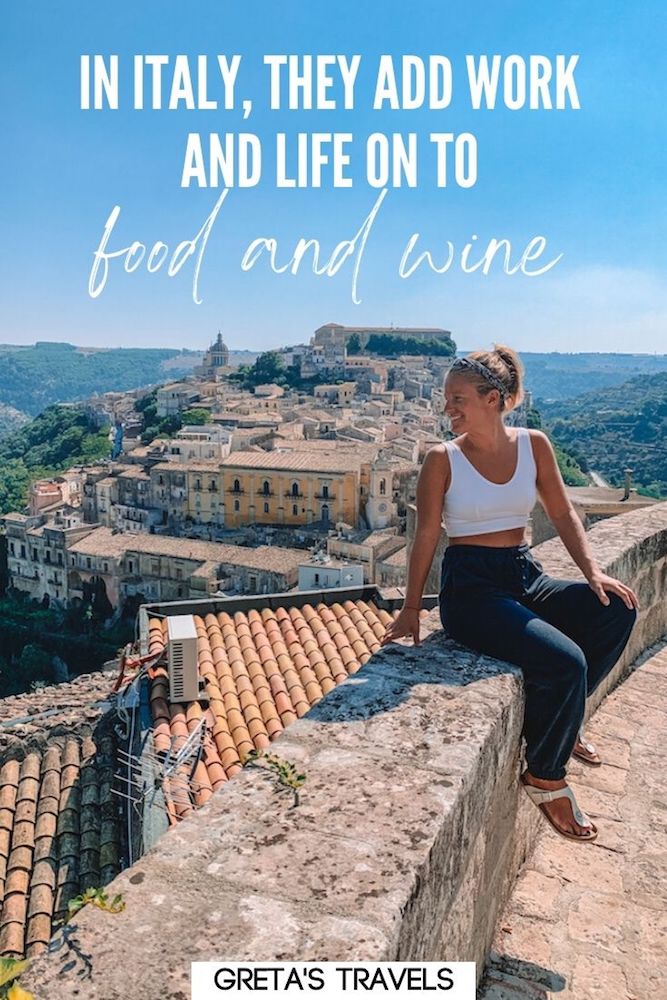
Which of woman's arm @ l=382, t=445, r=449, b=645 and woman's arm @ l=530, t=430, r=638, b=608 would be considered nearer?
woman's arm @ l=382, t=445, r=449, b=645

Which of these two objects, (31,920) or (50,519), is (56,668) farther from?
(31,920)

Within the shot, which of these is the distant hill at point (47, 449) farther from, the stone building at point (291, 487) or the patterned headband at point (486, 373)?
the patterned headband at point (486, 373)

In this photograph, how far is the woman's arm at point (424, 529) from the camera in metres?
3.21

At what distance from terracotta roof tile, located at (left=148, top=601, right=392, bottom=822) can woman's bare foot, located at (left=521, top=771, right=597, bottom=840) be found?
3793mm

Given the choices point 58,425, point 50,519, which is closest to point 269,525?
point 50,519

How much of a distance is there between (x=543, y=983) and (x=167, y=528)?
2319 inches

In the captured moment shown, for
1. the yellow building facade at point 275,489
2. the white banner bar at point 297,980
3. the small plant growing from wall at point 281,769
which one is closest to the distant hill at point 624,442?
the yellow building facade at point 275,489

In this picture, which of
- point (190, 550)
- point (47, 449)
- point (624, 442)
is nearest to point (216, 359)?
point (47, 449)

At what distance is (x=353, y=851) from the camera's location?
192 centimetres

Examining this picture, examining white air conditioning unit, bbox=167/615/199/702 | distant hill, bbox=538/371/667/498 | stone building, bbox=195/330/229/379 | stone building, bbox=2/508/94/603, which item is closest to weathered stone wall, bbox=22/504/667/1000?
white air conditioning unit, bbox=167/615/199/702

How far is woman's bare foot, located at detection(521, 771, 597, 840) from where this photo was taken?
295cm

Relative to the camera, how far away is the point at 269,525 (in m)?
57.6

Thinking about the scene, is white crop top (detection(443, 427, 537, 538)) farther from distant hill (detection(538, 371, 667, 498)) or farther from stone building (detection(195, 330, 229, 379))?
stone building (detection(195, 330, 229, 379))

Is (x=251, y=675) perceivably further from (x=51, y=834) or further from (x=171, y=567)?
(x=171, y=567)
